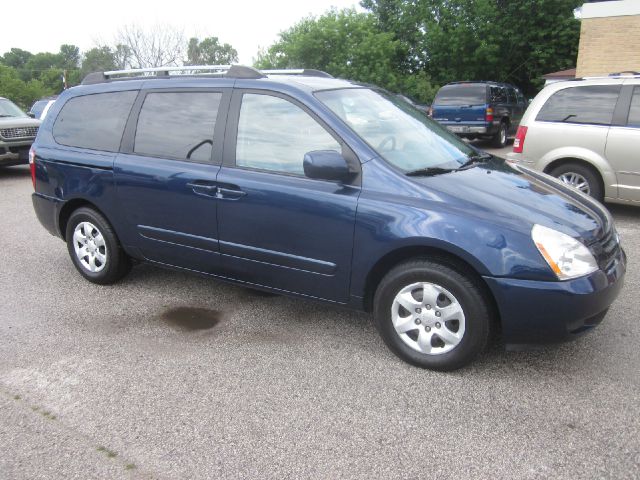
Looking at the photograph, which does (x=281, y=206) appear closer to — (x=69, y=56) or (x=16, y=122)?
(x=16, y=122)

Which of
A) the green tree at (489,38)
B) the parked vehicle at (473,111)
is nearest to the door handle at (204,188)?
the parked vehicle at (473,111)

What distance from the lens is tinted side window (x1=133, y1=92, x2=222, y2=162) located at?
13.1 ft

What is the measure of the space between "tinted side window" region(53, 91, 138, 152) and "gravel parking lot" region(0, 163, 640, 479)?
1.36 m

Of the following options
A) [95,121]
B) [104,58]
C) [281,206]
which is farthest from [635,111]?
[104,58]

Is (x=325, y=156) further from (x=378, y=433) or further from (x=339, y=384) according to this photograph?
(x=378, y=433)

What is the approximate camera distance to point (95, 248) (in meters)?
4.83

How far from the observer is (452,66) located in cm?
2920

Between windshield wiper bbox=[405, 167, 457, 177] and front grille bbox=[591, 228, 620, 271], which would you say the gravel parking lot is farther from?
windshield wiper bbox=[405, 167, 457, 177]

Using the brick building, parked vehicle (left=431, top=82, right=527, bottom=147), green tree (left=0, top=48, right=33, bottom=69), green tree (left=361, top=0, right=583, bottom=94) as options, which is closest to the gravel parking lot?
parked vehicle (left=431, top=82, right=527, bottom=147)

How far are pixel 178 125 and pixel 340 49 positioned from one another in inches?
932

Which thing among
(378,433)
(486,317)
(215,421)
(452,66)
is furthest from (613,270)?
(452,66)

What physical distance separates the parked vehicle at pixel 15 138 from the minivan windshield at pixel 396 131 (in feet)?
32.1

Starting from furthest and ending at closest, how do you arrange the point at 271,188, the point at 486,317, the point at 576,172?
the point at 576,172 < the point at 271,188 < the point at 486,317

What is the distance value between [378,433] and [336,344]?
3.39 ft
